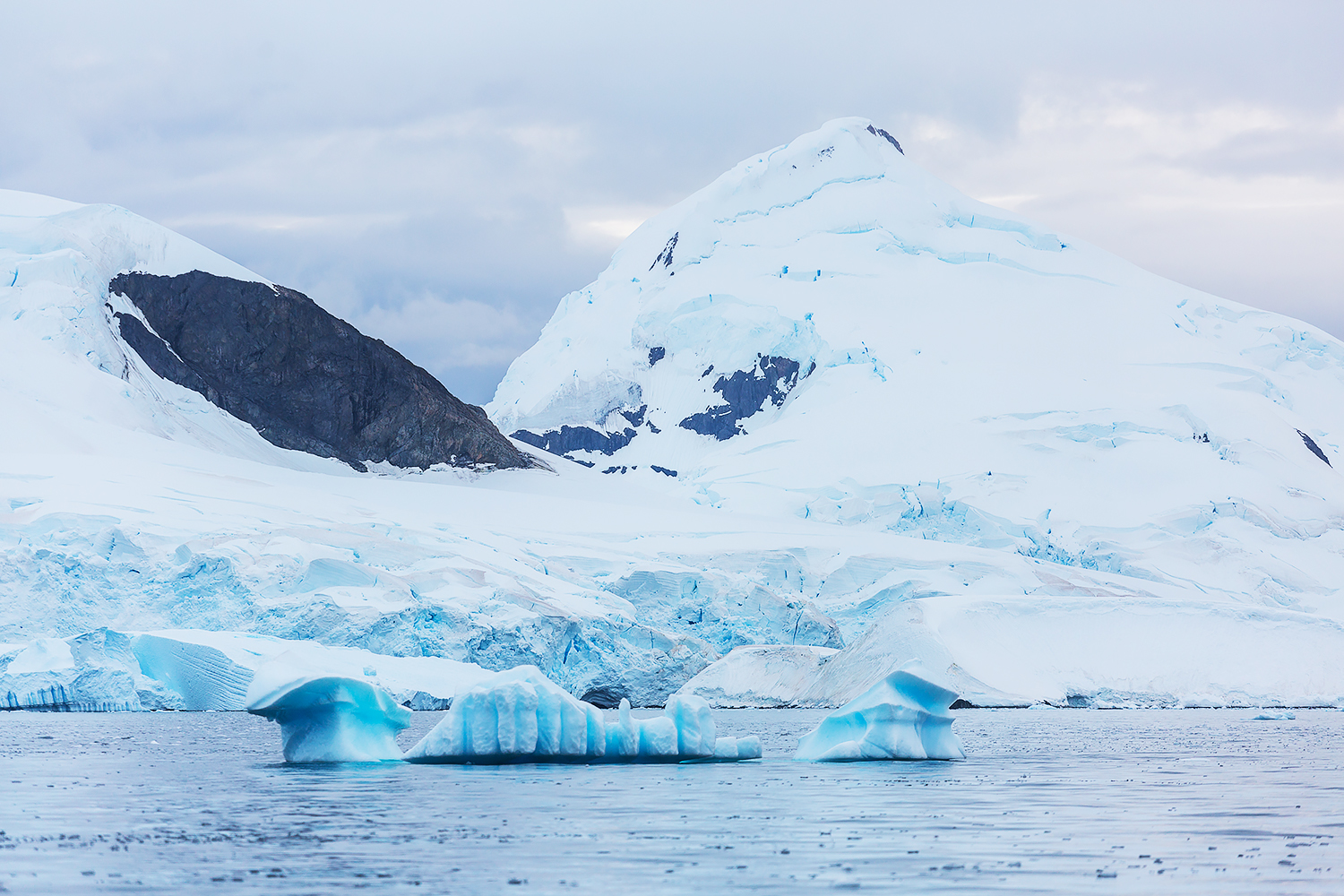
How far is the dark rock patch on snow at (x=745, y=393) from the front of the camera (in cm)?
8025

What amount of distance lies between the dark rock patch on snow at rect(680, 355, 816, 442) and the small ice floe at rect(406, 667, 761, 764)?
200ft

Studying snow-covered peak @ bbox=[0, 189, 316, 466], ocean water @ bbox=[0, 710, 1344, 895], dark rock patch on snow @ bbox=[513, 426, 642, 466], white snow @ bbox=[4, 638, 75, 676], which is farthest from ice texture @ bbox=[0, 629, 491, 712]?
dark rock patch on snow @ bbox=[513, 426, 642, 466]

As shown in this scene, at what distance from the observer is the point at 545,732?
17.3 meters

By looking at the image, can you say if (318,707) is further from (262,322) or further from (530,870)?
(262,322)

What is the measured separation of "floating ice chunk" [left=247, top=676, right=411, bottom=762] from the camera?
1662cm

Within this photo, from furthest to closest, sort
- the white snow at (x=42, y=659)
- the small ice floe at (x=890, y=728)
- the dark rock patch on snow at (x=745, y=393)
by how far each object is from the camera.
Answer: the dark rock patch on snow at (x=745, y=393)
the white snow at (x=42, y=659)
the small ice floe at (x=890, y=728)

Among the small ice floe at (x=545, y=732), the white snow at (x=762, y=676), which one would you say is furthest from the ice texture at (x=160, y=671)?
the white snow at (x=762, y=676)

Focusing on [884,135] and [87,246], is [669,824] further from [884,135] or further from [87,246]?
[884,135]

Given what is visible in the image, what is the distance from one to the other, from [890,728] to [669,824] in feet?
26.9

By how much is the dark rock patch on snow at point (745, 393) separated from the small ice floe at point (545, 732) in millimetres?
60857

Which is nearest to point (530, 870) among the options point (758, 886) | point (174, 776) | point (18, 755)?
point (758, 886)

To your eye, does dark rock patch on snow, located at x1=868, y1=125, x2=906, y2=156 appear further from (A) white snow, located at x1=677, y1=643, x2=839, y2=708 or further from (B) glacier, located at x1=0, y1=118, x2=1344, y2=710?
(A) white snow, located at x1=677, y1=643, x2=839, y2=708

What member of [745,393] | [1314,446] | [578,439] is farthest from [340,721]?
[578,439]

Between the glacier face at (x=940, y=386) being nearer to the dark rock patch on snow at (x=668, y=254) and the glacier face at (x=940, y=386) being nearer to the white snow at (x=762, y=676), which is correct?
the dark rock patch on snow at (x=668, y=254)
